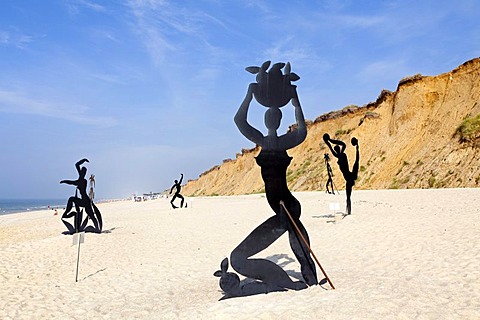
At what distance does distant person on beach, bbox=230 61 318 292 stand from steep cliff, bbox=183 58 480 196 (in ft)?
80.1

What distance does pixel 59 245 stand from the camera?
1304 cm

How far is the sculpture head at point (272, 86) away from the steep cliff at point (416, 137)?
80.4 ft

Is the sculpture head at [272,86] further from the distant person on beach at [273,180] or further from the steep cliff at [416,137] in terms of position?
the steep cliff at [416,137]

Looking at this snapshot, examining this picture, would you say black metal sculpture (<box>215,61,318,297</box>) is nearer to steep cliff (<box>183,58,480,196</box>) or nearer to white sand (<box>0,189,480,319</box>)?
white sand (<box>0,189,480,319</box>)

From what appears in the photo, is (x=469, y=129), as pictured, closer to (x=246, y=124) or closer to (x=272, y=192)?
(x=272, y=192)

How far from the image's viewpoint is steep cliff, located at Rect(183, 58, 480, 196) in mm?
30578

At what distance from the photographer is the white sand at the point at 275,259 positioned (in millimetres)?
5488

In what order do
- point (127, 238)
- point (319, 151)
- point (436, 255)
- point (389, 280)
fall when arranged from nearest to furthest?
point (389, 280)
point (436, 255)
point (127, 238)
point (319, 151)

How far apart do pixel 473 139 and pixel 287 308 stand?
3025 cm

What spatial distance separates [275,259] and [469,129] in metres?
28.2

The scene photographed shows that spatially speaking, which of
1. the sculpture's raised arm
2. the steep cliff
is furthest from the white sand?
the steep cliff

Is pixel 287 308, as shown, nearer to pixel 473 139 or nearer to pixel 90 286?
pixel 90 286

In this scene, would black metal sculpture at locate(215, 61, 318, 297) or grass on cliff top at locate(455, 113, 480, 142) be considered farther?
grass on cliff top at locate(455, 113, 480, 142)

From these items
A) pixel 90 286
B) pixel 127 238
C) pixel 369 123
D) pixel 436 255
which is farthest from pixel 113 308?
pixel 369 123
